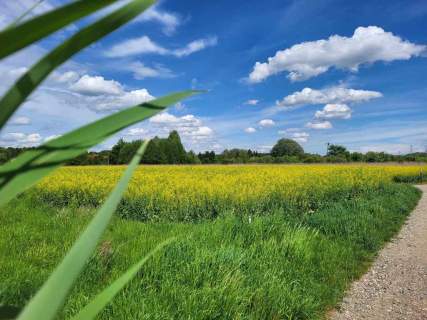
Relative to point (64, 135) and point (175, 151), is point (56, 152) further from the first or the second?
point (175, 151)

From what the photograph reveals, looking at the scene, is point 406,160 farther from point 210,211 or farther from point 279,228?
point 279,228

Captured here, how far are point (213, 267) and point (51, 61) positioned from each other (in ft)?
14.1

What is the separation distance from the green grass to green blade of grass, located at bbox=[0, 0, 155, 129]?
2214 millimetres

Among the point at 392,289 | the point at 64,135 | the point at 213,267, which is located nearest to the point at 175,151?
the point at 392,289

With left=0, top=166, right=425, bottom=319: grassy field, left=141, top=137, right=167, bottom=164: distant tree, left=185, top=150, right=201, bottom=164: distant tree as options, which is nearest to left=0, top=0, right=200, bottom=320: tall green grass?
left=0, top=166, right=425, bottom=319: grassy field

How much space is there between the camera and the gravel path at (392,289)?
203 inches

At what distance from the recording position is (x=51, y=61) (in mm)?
365

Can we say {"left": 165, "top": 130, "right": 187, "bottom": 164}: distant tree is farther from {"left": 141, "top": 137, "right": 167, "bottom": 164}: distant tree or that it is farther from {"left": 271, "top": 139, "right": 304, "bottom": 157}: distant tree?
{"left": 271, "top": 139, "right": 304, "bottom": 157}: distant tree

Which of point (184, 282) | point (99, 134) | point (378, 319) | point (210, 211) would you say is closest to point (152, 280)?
point (184, 282)

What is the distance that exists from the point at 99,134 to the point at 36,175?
69mm

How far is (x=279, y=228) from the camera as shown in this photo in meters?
6.78

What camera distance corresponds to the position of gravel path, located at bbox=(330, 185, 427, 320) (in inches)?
203

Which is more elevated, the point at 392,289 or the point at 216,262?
the point at 216,262

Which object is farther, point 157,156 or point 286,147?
point 286,147
